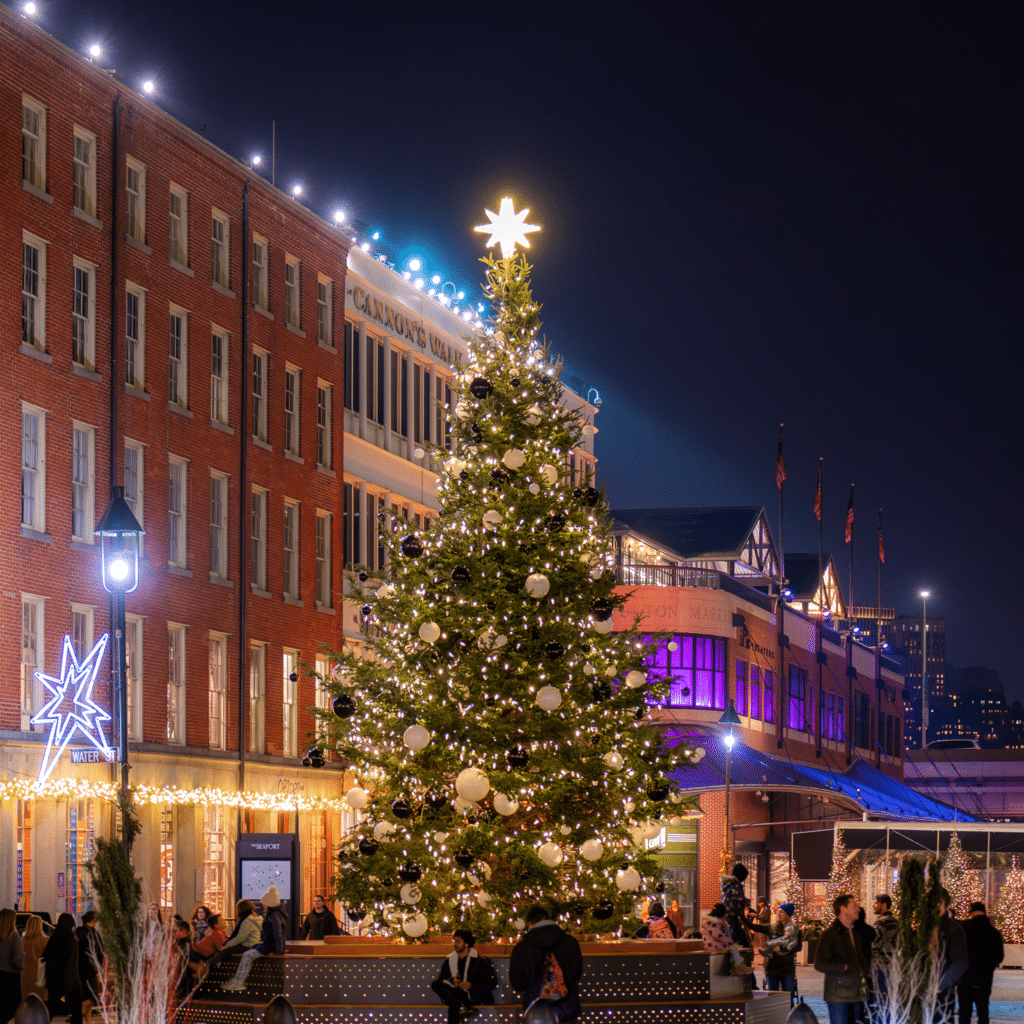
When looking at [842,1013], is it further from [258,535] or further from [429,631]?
[258,535]

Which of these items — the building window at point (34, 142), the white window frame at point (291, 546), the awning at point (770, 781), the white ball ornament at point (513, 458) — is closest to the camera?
the white ball ornament at point (513, 458)

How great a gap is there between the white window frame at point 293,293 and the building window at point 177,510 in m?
7.24

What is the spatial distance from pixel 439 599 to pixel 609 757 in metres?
3.03

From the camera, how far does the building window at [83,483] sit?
3722cm

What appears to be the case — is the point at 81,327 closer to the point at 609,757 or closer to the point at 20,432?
the point at 20,432

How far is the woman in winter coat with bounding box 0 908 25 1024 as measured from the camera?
22.3 m

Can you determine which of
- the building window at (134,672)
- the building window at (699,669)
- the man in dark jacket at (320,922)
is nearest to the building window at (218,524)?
the building window at (134,672)

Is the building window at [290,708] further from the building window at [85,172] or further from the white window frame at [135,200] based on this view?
the building window at [85,172]

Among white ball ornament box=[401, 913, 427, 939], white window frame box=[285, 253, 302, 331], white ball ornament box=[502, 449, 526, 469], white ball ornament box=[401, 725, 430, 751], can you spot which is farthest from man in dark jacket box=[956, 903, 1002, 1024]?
white window frame box=[285, 253, 302, 331]

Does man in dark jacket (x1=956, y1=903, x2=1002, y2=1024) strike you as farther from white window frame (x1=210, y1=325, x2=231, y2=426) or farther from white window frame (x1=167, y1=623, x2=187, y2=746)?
white window frame (x1=210, y1=325, x2=231, y2=426)

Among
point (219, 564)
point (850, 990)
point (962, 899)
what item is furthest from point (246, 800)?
point (850, 990)

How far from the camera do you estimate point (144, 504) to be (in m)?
39.9

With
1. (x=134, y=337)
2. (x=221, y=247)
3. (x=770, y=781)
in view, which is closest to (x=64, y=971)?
(x=134, y=337)

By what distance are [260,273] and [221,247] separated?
A: 2092 millimetres
